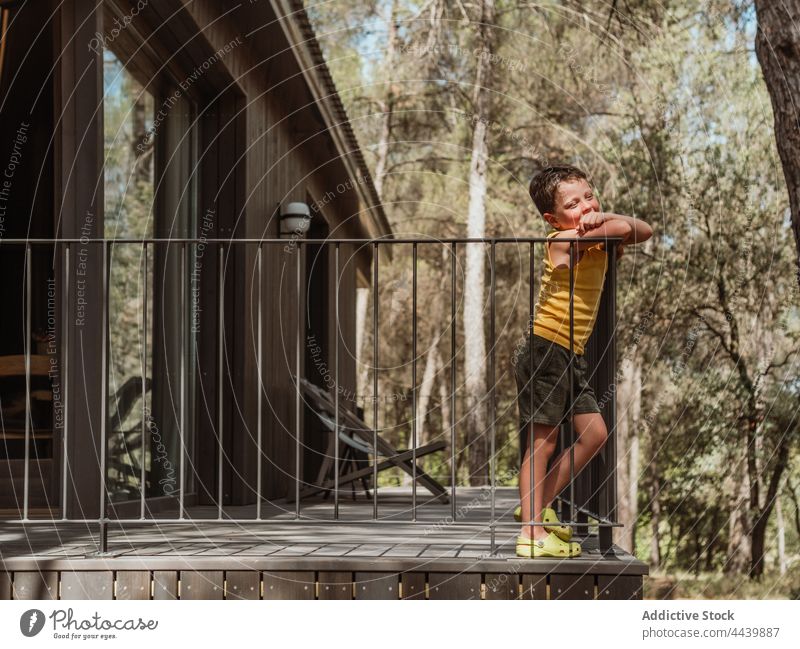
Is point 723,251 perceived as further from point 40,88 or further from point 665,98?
point 40,88

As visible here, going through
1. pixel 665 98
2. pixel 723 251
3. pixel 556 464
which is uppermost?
pixel 665 98

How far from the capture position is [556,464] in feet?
13.9

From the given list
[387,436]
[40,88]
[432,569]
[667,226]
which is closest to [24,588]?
[432,569]

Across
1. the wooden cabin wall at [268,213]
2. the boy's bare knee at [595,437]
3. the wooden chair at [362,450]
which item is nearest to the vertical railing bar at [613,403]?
the boy's bare knee at [595,437]

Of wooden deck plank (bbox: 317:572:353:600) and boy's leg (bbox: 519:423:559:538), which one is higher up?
boy's leg (bbox: 519:423:559:538)

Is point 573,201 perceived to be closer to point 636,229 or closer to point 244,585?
point 636,229

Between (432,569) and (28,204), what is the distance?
283 centimetres

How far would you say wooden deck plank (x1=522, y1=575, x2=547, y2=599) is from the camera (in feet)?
12.6

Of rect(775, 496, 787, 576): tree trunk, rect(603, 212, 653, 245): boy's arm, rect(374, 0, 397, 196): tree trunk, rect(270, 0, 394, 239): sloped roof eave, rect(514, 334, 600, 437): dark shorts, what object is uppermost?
rect(374, 0, 397, 196): tree trunk

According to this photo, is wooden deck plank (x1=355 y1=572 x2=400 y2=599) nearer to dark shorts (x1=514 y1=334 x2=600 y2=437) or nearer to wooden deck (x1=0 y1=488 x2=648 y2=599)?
wooden deck (x1=0 y1=488 x2=648 y2=599)

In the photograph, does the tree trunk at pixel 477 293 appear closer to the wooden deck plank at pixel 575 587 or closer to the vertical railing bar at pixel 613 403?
the vertical railing bar at pixel 613 403

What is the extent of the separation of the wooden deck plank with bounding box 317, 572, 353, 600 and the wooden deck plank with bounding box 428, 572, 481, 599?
11.6 inches

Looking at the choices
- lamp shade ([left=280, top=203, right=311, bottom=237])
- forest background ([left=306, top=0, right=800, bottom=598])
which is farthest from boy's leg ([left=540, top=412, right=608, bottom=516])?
forest background ([left=306, top=0, right=800, bottom=598])
